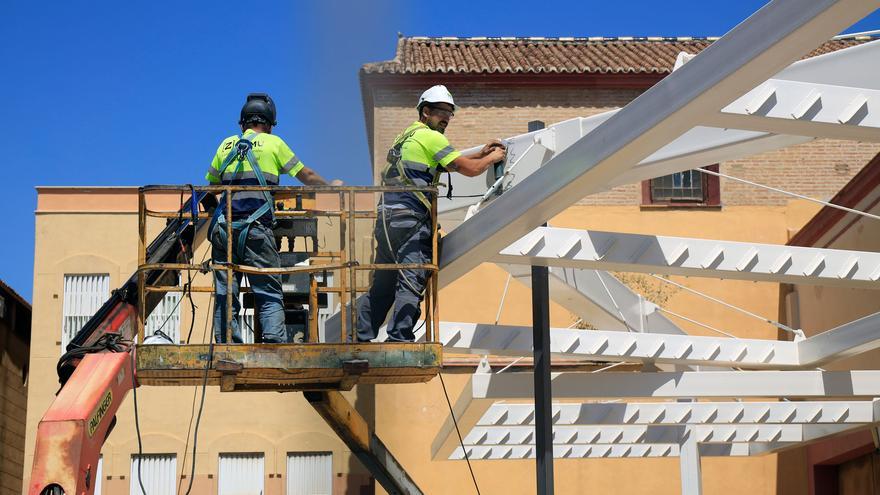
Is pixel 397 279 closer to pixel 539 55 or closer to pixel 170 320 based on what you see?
pixel 170 320

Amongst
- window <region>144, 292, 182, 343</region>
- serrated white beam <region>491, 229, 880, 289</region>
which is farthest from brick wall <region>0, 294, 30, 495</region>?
serrated white beam <region>491, 229, 880, 289</region>

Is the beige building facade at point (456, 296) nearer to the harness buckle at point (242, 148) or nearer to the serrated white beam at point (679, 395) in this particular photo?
the serrated white beam at point (679, 395)

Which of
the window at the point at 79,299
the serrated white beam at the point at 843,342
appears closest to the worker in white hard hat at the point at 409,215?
the serrated white beam at the point at 843,342

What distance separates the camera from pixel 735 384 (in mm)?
15586

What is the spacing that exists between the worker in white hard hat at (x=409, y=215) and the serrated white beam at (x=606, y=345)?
140 inches

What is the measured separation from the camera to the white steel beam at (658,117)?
27.0ft

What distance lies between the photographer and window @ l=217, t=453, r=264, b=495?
2545cm

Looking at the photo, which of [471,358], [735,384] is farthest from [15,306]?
[735,384]

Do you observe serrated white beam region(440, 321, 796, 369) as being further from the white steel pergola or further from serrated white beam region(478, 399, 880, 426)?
serrated white beam region(478, 399, 880, 426)

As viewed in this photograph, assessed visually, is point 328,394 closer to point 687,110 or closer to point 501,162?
point 501,162

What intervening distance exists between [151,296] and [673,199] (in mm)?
17701

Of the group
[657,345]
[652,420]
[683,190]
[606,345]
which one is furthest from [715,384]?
[683,190]

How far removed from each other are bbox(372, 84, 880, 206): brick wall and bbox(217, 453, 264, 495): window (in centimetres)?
671

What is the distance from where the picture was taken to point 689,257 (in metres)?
13.3
